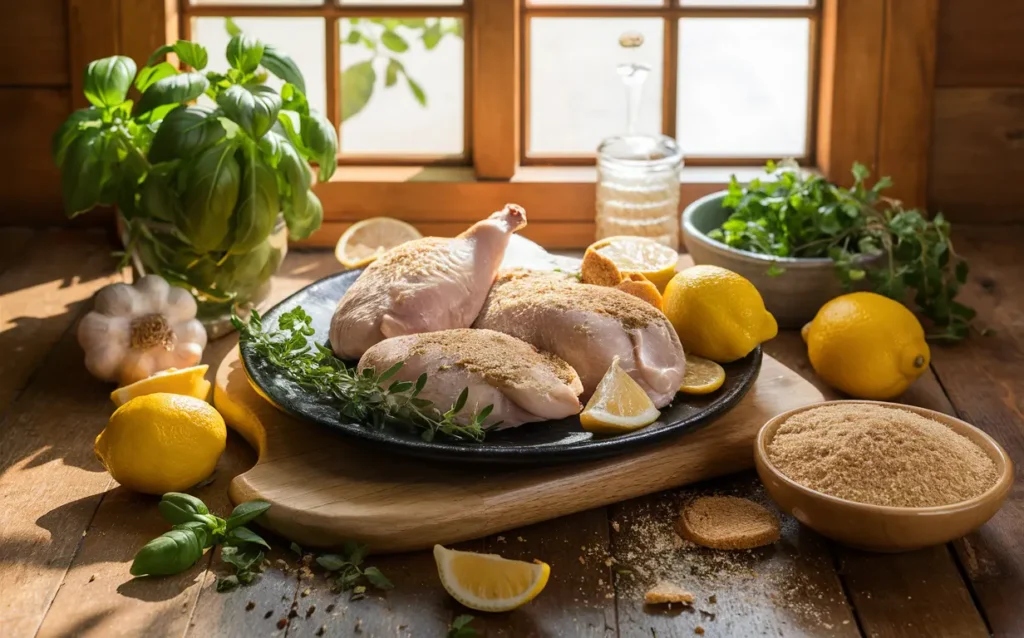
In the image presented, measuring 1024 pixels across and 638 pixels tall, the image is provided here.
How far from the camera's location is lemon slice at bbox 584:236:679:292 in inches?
68.2

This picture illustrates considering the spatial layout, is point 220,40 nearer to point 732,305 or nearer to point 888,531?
point 732,305

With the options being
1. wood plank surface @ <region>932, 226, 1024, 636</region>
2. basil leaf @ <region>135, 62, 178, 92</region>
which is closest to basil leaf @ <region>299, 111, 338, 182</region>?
basil leaf @ <region>135, 62, 178, 92</region>

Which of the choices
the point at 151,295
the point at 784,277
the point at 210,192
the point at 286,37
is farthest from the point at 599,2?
the point at 151,295

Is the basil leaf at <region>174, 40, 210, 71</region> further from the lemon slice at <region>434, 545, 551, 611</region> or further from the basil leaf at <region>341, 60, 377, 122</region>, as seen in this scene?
the lemon slice at <region>434, 545, 551, 611</region>

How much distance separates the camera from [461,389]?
1330 millimetres

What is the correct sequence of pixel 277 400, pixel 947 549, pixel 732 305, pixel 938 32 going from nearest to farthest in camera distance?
1. pixel 947 549
2. pixel 277 400
3. pixel 732 305
4. pixel 938 32

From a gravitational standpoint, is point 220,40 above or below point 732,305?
above

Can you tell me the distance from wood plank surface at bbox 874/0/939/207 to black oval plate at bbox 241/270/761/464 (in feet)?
2.61

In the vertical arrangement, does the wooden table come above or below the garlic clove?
below

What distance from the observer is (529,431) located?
135 cm

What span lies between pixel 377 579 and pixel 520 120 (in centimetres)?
121

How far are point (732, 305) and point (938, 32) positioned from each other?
0.92 meters

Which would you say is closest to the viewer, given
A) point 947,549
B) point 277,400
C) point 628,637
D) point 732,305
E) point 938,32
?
point 628,637

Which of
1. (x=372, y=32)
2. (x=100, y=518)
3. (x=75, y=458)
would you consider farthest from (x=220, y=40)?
(x=100, y=518)
